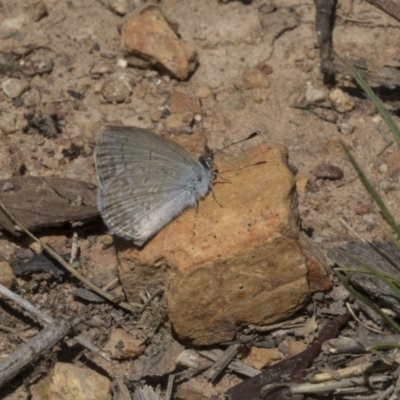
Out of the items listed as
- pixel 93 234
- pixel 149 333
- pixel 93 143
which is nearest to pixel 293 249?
pixel 149 333

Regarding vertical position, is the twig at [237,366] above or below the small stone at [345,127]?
below

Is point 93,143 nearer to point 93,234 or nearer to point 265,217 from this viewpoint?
point 93,234

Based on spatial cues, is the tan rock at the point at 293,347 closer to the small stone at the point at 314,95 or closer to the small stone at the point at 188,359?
the small stone at the point at 188,359

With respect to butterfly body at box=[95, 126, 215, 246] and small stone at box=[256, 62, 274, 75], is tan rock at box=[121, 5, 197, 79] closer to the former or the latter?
small stone at box=[256, 62, 274, 75]

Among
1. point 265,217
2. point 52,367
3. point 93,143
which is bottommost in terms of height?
point 52,367

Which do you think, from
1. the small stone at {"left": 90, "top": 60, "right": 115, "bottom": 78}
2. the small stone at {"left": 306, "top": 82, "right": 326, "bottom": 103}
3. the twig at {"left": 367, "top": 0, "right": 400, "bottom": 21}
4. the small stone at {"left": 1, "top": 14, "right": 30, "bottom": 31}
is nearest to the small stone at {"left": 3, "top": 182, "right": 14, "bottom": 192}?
the small stone at {"left": 90, "top": 60, "right": 115, "bottom": 78}

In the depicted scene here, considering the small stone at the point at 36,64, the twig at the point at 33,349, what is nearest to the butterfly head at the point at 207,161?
the twig at the point at 33,349
